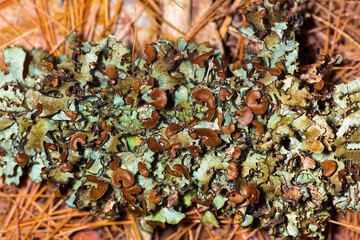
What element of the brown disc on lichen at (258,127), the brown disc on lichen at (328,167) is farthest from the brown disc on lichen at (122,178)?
the brown disc on lichen at (328,167)

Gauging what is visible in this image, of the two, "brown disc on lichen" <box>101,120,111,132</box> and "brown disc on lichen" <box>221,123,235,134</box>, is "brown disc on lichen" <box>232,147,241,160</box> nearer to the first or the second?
"brown disc on lichen" <box>221,123,235,134</box>

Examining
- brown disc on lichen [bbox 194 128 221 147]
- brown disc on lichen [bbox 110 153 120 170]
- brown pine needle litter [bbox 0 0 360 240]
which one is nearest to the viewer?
brown disc on lichen [bbox 194 128 221 147]

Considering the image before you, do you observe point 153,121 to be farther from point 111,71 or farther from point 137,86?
point 111,71

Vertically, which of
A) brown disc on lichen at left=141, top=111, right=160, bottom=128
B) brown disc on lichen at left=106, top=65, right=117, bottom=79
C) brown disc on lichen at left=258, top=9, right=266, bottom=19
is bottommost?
brown disc on lichen at left=141, top=111, right=160, bottom=128

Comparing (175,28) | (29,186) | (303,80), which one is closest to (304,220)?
(303,80)

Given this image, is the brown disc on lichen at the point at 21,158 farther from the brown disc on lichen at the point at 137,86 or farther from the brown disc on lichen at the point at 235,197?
the brown disc on lichen at the point at 235,197

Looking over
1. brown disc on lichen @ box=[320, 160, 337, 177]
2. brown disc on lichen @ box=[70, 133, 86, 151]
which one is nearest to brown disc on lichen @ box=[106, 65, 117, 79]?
brown disc on lichen @ box=[70, 133, 86, 151]

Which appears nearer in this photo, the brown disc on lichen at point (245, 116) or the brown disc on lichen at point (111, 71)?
the brown disc on lichen at point (245, 116)

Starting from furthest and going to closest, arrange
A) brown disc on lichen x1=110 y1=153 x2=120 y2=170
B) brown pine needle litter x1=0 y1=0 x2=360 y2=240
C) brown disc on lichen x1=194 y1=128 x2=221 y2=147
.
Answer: brown pine needle litter x1=0 y1=0 x2=360 y2=240 → brown disc on lichen x1=110 y1=153 x2=120 y2=170 → brown disc on lichen x1=194 y1=128 x2=221 y2=147
